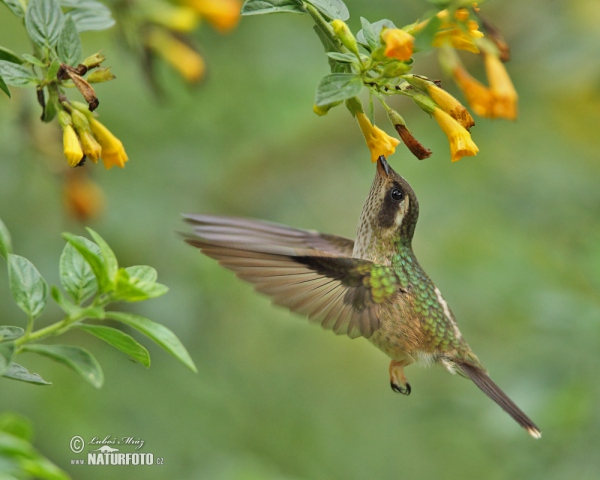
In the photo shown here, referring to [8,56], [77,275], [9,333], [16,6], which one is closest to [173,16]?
[16,6]

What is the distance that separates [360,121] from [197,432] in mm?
2474

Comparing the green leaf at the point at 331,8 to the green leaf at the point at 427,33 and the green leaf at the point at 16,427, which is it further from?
the green leaf at the point at 16,427

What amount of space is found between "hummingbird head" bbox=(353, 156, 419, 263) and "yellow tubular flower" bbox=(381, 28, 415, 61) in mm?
767

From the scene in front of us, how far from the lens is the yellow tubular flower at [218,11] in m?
2.61

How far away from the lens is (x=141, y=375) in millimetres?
3809

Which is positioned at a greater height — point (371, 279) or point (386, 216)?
point (386, 216)

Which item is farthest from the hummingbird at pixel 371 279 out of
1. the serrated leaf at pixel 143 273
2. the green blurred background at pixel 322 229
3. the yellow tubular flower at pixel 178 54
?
the green blurred background at pixel 322 229

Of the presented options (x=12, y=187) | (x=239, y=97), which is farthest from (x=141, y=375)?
(x=239, y=97)

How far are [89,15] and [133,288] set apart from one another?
2.17ft

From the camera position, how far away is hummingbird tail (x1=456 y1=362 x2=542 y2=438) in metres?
2.14

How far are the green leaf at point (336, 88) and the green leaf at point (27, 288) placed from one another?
23.1 inches

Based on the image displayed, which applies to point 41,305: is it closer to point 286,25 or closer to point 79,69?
point 79,69

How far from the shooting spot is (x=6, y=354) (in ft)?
4.03

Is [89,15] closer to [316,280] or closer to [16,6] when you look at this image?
[16,6]
